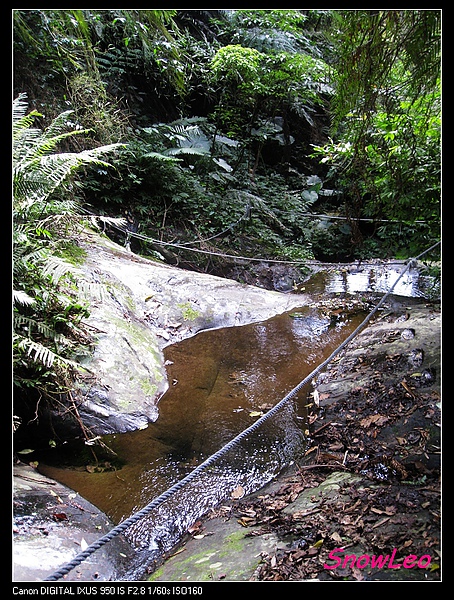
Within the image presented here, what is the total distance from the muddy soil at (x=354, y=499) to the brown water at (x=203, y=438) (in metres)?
0.15

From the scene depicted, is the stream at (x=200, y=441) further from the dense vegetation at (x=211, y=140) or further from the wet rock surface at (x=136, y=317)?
the dense vegetation at (x=211, y=140)

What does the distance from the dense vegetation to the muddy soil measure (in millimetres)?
1074

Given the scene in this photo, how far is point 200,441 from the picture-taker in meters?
2.72

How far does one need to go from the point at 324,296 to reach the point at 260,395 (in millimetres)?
2971

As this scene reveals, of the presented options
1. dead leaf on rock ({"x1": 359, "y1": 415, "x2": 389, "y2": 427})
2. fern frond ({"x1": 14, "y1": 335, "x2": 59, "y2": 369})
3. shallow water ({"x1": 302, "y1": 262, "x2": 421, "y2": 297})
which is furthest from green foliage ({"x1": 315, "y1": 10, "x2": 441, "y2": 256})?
shallow water ({"x1": 302, "y1": 262, "x2": 421, "y2": 297})

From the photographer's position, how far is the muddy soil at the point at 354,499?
145cm

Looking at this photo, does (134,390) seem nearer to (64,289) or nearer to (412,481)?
(64,289)

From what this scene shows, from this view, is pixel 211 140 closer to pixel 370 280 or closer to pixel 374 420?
pixel 370 280

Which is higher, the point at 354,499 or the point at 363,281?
the point at 363,281

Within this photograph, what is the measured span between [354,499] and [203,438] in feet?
3.93

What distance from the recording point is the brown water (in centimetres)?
220

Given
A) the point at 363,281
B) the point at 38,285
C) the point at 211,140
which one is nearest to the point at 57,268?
the point at 38,285
